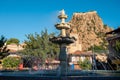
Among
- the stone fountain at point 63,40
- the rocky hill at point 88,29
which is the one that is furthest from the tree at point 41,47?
the rocky hill at point 88,29

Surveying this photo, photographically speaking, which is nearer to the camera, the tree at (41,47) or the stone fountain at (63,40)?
A: the stone fountain at (63,40)

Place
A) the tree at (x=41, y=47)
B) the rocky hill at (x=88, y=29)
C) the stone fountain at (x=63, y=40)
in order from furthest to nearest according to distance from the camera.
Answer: the rocky hill at (x=88, y=29)
the tree at (x=41, y=47)
the stone fountain at (x=63, y=40)

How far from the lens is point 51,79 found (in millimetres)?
12672

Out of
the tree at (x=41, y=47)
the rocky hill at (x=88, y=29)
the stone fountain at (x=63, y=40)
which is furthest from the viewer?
the rocky hill at (x=88, y=29)

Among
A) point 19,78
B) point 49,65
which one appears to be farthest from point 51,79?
point 49,65

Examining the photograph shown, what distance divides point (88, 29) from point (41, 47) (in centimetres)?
8646

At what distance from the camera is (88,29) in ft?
453

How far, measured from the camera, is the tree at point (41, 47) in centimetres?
5288

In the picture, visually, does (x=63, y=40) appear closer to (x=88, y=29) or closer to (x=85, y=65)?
(x=85, y=65)

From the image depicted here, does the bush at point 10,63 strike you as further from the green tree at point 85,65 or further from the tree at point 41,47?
the green tree at point 85,65

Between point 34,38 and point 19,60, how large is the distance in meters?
6.28

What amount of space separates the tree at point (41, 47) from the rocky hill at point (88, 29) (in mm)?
76720

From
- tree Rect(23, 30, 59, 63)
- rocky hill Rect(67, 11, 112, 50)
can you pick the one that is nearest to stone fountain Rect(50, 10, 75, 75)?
tree Rect(23, 30, 59, 63)

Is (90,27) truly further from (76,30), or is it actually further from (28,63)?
(28,63)
